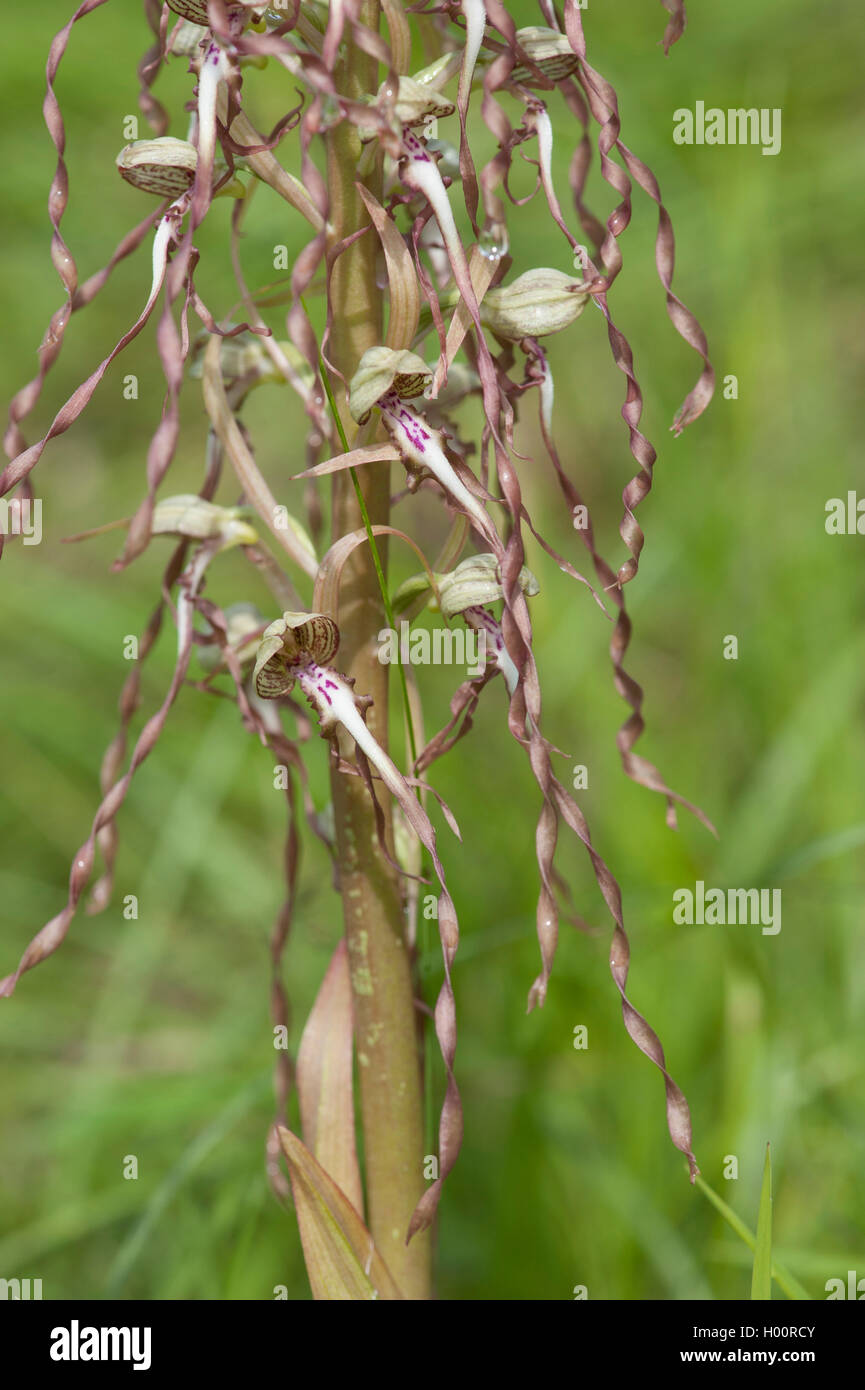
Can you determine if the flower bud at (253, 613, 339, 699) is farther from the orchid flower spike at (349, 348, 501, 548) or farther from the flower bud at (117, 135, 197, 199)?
the flower bud at (117, 135, 197, 199)

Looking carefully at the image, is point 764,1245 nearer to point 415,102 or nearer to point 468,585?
point 468,585

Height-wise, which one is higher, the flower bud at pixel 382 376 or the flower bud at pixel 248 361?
the flower bud at pixel 248 361

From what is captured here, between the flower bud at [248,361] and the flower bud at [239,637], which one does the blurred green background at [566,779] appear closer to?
the flower bud at [239,637]

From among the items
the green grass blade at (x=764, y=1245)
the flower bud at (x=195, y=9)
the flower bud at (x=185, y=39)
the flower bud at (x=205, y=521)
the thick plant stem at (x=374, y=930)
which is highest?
the flower bud at (x=185, y=39)

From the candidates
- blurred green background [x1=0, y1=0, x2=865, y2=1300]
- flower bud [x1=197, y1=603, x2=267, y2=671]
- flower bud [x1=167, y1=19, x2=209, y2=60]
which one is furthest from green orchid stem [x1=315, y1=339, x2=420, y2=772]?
blurred green background [x1=0, y1=0, x2=865, y2=1300]

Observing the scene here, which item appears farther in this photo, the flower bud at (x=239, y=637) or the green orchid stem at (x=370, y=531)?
the flower bud at (x=239, y=637)

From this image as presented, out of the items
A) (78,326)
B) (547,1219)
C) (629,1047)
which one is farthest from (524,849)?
(78,326)

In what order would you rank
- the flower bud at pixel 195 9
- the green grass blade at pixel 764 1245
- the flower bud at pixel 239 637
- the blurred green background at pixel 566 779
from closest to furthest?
1. the flower bud at pixel 195 9
2. the green grass blade at pixel 764 1245
3. the flower bud at pixel 239 637
4. the blurred green background at pixel 566 779

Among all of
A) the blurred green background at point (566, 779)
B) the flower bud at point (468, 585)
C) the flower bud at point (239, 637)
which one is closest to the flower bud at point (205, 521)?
the flower bud at point (239, 637)
